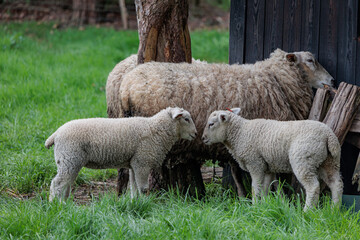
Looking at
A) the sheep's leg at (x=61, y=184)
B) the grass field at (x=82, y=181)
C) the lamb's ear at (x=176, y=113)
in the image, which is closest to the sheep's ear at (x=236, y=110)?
the lamb's ear at (x=176, y=113)

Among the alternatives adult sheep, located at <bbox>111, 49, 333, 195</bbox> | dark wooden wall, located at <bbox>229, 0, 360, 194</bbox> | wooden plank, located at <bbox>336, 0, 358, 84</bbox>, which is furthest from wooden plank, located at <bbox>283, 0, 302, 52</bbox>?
wooden plank, located at <bbox>336, 0, 358, 84</bbox>

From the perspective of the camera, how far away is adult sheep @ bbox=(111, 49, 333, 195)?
5.77 meters

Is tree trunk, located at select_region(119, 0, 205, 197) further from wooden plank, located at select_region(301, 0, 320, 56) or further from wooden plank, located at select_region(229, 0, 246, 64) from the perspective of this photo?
→ wooden plank, located at select_region(301, 0, 320, 56)

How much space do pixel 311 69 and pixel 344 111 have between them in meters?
0.76

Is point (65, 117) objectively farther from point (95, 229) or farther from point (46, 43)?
point (46, 43)

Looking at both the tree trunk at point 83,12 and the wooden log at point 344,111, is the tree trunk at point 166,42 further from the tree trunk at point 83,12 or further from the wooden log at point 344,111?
the tree trunk at point 83,12

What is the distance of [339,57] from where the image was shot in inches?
243

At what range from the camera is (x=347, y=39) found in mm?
6043

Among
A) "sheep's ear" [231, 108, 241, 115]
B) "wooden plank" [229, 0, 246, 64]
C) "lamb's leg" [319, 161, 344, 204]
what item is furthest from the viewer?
"wooden plank" [229, 0, 246, 64]

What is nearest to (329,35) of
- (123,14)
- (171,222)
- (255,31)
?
(255,31)

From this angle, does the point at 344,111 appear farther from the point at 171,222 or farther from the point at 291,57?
the point at 171,222

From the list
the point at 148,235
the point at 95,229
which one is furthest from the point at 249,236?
the point at 95,229

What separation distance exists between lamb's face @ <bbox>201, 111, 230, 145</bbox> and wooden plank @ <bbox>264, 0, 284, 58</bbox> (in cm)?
165

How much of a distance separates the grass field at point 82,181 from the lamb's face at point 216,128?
24.7 inches
